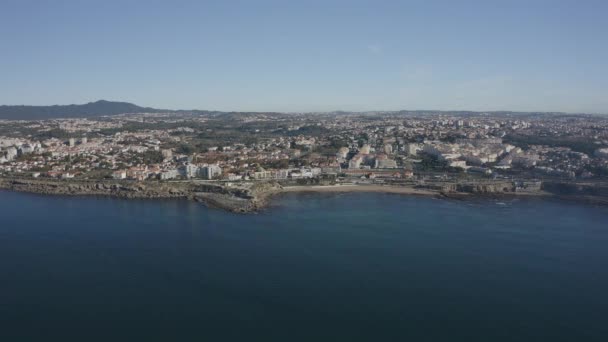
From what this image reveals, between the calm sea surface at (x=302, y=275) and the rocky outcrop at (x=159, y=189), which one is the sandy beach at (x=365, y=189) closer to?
the rocky outcrop at (x=159, y=189)

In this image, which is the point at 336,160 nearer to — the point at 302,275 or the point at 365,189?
the point at 365,189

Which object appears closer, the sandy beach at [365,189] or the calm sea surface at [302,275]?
the calm sea surface at [302,275]

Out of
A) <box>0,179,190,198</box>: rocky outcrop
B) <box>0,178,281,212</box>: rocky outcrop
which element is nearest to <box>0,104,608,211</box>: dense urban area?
<box>0,178,281,212</box>: rocky outcrop

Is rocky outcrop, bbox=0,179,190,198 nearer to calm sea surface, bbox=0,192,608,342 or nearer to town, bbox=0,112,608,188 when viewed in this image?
town, bbox=0,112,608,188

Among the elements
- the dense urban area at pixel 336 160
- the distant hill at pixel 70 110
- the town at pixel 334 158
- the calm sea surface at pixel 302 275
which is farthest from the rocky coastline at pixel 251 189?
the distant hill at pixel 70 110

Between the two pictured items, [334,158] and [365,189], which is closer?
[365,189]

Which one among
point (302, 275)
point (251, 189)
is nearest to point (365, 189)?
point (251, 189)

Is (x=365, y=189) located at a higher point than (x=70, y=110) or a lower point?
lower
